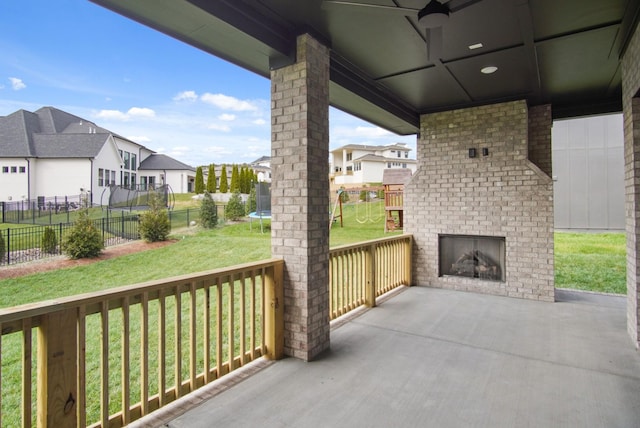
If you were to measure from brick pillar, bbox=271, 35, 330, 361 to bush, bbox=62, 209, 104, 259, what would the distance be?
2.28m

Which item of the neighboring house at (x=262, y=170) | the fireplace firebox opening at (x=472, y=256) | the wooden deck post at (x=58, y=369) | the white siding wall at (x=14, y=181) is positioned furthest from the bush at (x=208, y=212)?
the wooden deck post at (x=58, y=369)

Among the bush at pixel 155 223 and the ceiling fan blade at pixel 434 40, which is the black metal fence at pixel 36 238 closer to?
the bush at pixel 155 223

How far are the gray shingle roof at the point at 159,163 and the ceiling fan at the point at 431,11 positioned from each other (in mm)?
2883

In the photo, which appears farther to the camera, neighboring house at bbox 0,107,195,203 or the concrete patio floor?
neighboring house at bbox 0,107,195,203

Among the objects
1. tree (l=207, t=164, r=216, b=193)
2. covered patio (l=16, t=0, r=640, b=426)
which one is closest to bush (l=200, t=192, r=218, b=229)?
tree (l=207, t=164, r=216, b=193)

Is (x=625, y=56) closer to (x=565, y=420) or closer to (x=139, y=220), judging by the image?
(x=565, y=420)

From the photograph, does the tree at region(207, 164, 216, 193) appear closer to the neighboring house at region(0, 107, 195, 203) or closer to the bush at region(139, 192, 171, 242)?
the bush at region(139, 192, 171, 242)

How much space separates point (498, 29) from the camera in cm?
296

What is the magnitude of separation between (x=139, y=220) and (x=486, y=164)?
16.8 ft

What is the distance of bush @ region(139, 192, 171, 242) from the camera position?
191 inches

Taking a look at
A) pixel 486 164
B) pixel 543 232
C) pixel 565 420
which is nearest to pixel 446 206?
pixel 486 164

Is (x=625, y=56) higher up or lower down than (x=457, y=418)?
higher up

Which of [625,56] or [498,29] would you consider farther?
[625,56]

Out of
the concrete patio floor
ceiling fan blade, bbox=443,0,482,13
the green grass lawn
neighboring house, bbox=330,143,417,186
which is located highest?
neighboring house, bbox=330,143,417,186
